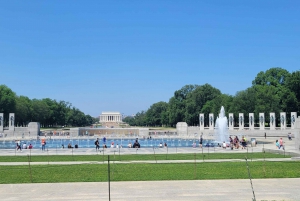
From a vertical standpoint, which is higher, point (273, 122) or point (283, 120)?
point (283, 120)

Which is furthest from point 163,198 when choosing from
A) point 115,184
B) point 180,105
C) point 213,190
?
point 180,105

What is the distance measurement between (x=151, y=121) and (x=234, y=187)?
145m

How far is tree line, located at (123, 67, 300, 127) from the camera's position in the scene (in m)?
79.9

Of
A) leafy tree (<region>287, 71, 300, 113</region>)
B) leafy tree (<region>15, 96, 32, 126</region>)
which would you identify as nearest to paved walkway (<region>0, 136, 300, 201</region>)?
leafy tree (<region>287, 71, 300, 113</region>)

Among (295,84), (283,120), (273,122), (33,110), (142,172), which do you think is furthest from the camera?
(33,110)

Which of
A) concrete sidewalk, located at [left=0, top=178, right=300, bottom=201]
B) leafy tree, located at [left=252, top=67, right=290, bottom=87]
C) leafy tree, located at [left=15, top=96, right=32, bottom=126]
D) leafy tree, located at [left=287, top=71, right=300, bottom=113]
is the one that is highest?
leafy tree, located at [left=252, top=67, right=290, bottom=87]

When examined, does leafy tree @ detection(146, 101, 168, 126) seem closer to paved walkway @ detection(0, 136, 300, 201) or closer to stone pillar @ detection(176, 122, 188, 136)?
stone pillar @ detection(176, 122, 188, 136)

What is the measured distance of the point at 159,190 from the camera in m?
13.6

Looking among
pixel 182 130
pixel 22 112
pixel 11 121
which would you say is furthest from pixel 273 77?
pixel 22 112

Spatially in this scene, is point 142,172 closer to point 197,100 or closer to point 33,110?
point 197,100

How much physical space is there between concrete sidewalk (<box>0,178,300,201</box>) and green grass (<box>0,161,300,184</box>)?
3.47 feet

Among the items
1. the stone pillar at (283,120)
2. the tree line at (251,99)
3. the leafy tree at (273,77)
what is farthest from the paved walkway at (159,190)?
the leafy tree at (273,77)

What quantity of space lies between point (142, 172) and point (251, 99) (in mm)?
68930

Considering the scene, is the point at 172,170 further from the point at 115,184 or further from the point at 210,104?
the point at 210,104
